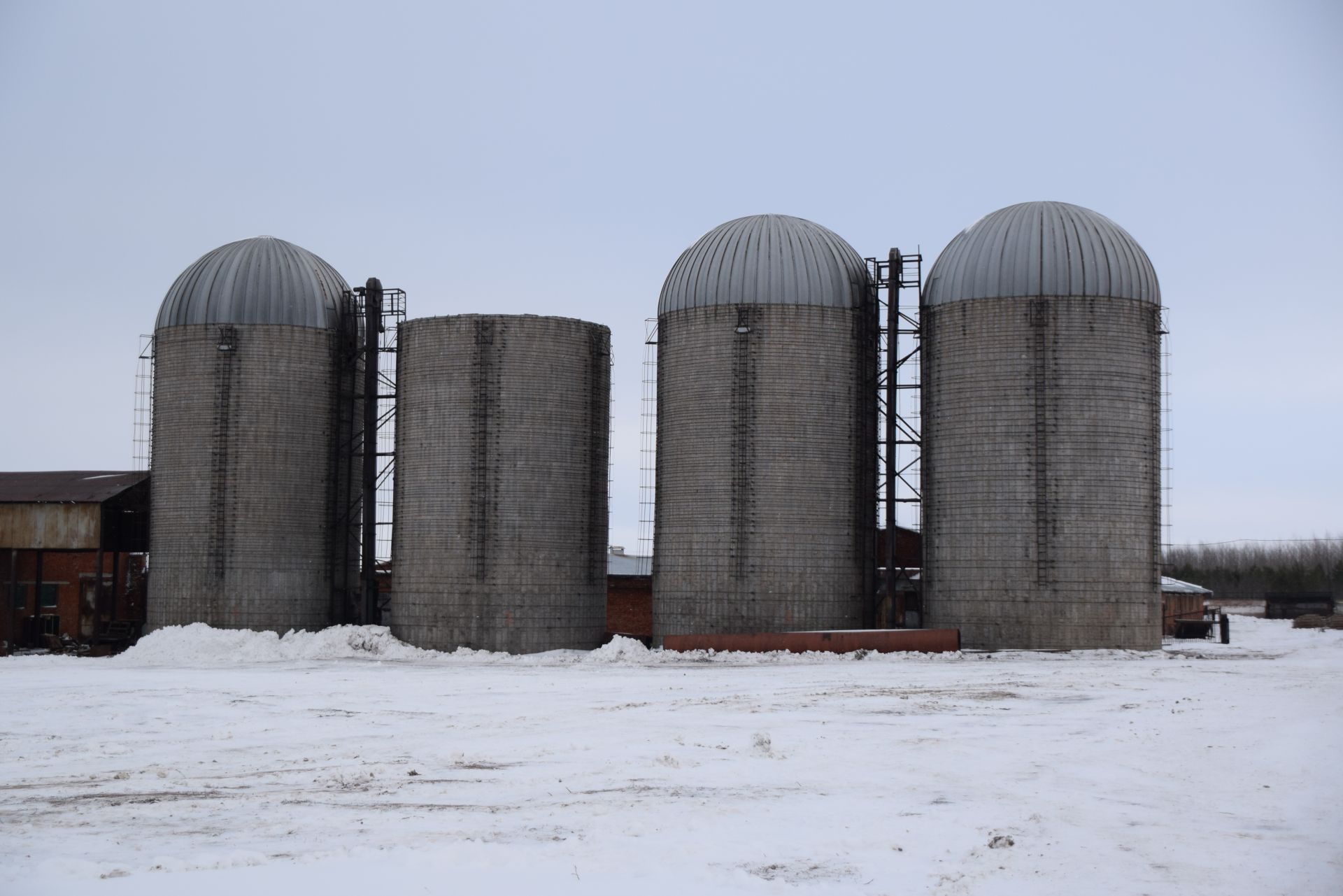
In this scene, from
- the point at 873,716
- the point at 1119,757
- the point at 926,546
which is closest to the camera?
the point at 1119,757

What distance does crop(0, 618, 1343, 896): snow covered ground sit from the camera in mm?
13859

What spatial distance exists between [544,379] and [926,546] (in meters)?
13.4

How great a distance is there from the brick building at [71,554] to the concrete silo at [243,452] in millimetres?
1219

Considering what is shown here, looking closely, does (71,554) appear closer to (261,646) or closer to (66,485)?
(66,485)

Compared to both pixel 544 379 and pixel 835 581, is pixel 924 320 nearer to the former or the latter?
pixel 835 581

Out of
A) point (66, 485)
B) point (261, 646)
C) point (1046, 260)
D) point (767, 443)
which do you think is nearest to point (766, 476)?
point (767, 443)

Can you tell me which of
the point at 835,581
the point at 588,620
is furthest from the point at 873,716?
the point at 588,620

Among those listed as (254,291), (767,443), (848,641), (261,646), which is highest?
(254,291)

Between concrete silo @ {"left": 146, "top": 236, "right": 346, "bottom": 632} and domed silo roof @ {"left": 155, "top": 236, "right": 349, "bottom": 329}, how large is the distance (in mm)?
51

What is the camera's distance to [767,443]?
45.4 metres

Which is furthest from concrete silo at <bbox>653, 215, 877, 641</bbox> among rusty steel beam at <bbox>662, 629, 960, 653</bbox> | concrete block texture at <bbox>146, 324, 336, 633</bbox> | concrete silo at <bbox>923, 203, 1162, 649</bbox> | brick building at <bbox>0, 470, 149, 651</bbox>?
brick building at <bbox>0, 470, 149, 651</bbox>

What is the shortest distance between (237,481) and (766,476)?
1800cm

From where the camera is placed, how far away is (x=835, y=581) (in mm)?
45688

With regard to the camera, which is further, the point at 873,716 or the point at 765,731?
the point at 873,716
